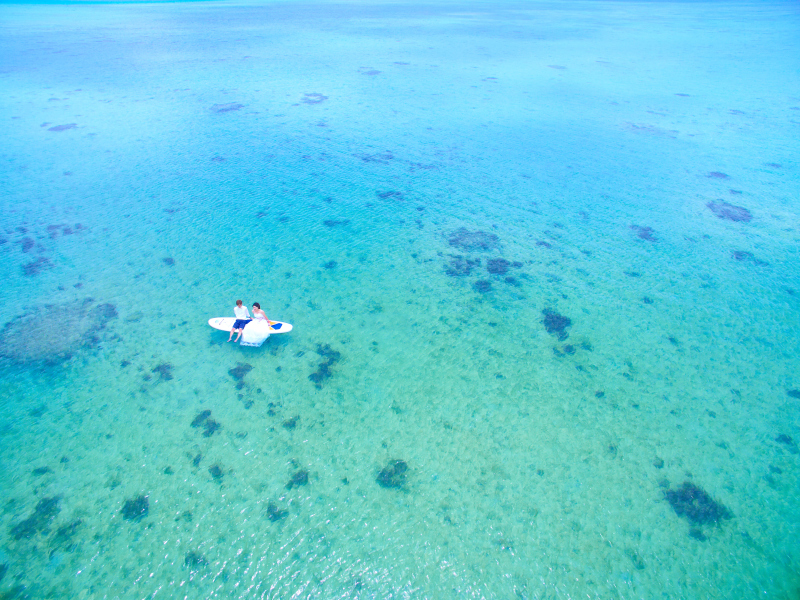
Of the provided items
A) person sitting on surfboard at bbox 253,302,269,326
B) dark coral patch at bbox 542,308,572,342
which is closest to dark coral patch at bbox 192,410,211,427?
person sitting on surfboard at bbox 253,302,269,326

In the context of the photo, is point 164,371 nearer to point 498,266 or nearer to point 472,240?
point 498,266

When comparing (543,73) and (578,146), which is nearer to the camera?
(578,146)

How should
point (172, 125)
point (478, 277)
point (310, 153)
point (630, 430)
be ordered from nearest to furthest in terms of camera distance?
1. point (630, 430)
2. point (478, 277)
3. point (310, 153)
4. point (172, 125)

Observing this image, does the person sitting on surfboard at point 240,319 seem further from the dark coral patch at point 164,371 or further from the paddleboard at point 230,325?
the dark coral patch at point 164,371

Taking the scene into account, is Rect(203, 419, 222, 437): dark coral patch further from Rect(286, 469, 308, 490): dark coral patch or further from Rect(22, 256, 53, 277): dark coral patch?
Rect(22, 256, 53, 277): dark coral patch

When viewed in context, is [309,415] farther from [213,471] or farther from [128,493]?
[128,493]

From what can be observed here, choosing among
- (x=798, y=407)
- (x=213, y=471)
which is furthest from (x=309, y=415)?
(x=798, y=407)

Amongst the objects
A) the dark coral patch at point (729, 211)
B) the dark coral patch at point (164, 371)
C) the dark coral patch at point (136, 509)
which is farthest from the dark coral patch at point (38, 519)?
the dark coral patch at point (729, 211)
